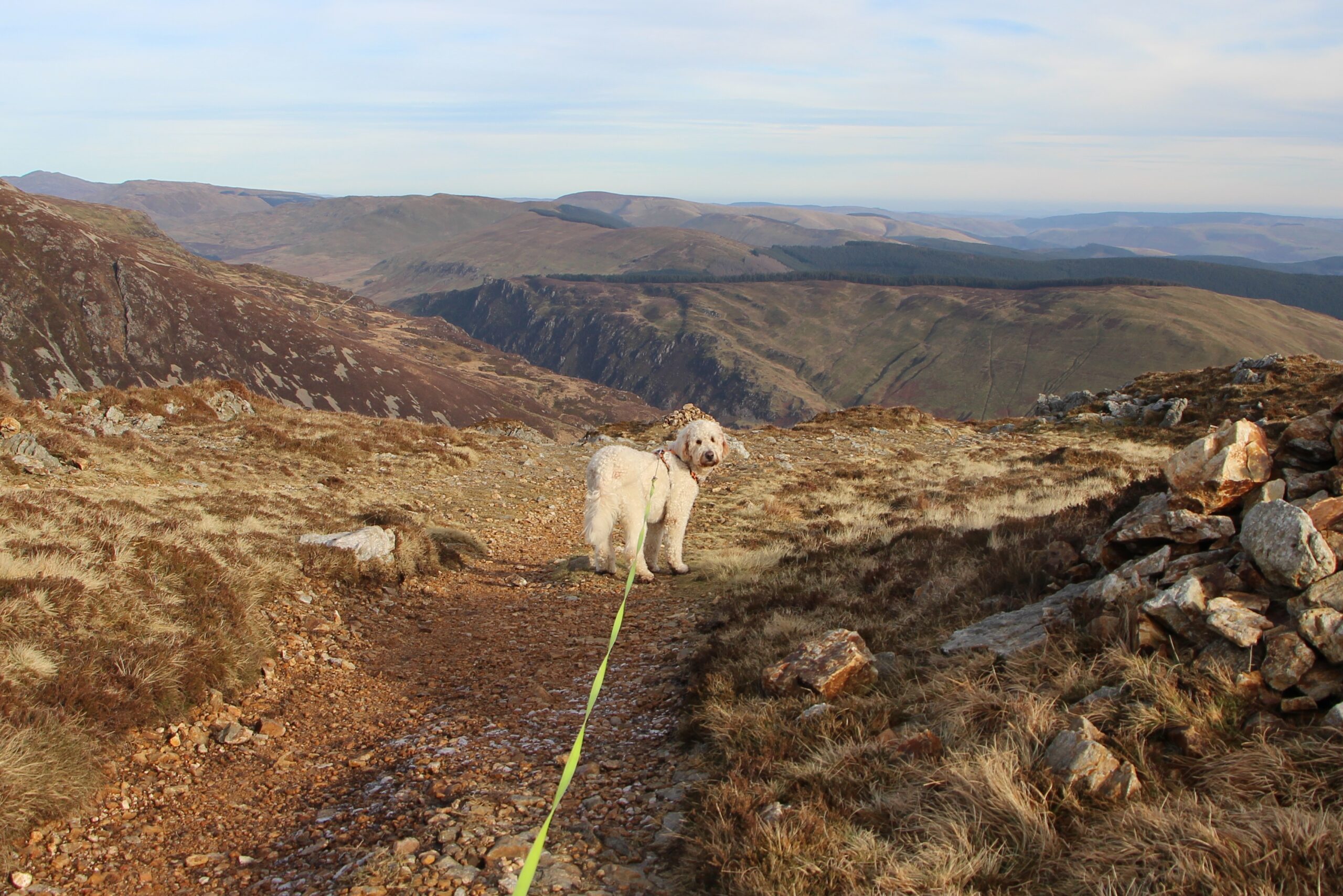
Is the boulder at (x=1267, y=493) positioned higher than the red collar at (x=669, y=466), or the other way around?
the boulder at (x=1267, y=493)

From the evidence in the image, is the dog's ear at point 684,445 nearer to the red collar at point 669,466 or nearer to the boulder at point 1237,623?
the red collar at point 669,466

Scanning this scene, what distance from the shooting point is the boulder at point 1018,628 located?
17.5 ft

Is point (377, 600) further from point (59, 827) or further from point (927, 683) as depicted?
point (927, 683)

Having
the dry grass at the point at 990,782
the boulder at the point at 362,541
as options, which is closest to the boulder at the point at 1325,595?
the dry grass at the point at 990,782

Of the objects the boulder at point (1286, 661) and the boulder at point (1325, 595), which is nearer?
the boulder at point (1286, 661)

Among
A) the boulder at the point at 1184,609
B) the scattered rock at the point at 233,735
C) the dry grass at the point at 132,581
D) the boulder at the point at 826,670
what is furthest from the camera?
the scattered rock at the point at 233,735

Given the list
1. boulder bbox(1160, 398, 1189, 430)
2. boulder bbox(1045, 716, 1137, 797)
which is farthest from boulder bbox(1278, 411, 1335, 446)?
boulder bbox(1160, 398, 1189, 430)

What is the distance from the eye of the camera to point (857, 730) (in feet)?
15.9

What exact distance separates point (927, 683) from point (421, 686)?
15.1 feet

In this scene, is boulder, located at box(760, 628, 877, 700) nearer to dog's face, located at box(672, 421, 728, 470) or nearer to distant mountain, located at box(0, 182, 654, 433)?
dog's face, located at box(672, 421, 728, 470)

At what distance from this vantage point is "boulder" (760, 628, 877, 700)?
5.50 metres

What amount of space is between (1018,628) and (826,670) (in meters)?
1.45

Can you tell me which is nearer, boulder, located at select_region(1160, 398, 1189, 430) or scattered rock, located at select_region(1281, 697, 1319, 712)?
scattered rock, located at select_region(1281, 697, 1319, 712)

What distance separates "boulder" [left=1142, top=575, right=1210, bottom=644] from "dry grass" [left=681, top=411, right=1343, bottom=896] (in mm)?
261
